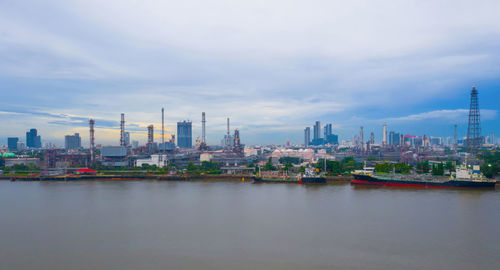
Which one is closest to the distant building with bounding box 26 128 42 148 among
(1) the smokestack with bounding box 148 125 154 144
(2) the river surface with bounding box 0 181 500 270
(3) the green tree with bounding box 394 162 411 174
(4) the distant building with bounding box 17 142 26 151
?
(4) the distant building with bounding box 17 142 26 151

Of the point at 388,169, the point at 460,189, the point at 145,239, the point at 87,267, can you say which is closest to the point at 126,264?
the point at 87,267

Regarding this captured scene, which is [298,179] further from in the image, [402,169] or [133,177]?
[133,177]

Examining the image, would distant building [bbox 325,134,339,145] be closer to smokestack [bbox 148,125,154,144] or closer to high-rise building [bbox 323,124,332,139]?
high-rise building [bbox 323,124,332,139]

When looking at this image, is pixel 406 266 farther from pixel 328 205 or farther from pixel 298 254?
pixel 328 205

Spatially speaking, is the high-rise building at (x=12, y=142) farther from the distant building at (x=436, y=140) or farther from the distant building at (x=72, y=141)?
the distant building at (x=436, y=140)

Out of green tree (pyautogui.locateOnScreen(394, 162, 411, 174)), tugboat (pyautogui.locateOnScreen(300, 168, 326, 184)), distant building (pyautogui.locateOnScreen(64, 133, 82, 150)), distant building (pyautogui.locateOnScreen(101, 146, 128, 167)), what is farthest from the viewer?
distant building (pyautogui.locateOnScreen(64, 133, 82, 150))

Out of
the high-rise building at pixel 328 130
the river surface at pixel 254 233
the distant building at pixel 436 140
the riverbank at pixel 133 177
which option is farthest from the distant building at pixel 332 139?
the river surface at pixel 254 233

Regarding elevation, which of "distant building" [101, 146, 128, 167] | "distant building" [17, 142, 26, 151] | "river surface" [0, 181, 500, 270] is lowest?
"river surface" [0, 181, 500, 270]
